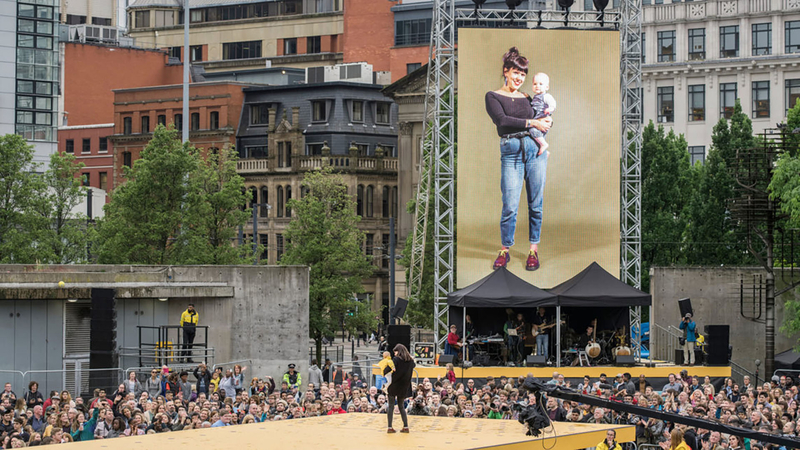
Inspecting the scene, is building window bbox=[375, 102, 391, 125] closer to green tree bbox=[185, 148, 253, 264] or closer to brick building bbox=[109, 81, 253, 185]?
brick building bbox=[109, 81, 253, 185]

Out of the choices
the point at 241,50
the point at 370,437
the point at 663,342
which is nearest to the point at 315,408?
the point at 370,437

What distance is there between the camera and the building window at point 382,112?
84.0 m

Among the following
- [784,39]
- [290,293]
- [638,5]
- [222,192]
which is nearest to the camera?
[290,293]

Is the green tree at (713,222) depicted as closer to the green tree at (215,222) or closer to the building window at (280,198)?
the green tree at (215,222)

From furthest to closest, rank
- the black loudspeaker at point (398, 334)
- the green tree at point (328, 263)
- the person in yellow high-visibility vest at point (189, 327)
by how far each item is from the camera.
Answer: the green tree at point (328, 263) → the black loudspeaker at point (398, 334) → the person in yellow high-visibility vest at point (189, 327)

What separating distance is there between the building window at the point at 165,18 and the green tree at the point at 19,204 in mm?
53841

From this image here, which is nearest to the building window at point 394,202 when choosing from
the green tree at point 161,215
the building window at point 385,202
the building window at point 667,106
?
the building window at point 385,202

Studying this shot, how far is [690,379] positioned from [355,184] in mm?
50810

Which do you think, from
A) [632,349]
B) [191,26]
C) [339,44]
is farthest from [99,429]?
[191,26]

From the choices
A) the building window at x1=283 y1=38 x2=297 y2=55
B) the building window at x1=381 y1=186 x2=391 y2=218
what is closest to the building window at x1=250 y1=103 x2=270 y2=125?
the building window at x1=381 y1=186 x2=391 y2=218

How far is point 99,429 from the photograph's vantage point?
22.9 meters

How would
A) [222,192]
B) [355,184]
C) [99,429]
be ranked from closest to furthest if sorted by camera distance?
[99,429] → [222,192] → [355,184]

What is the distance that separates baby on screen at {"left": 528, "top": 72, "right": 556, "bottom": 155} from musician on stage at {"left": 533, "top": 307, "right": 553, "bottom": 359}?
5401mm

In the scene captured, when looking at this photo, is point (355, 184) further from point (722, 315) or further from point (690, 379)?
point (690, 379)
